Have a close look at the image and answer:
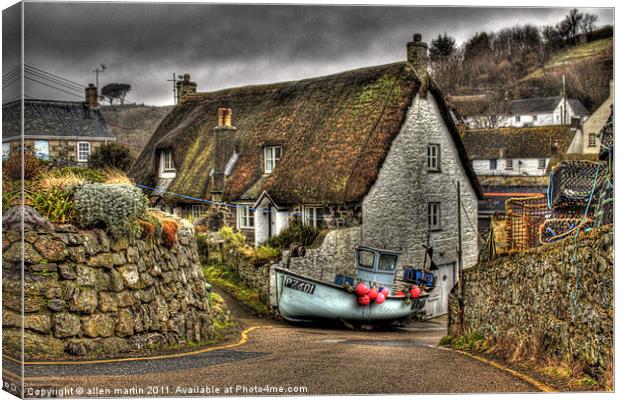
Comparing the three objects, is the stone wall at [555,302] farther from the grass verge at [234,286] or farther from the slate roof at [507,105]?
the grass verge at [234,286]

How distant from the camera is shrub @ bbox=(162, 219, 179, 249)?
12.3 meters

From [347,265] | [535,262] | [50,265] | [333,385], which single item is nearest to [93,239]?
[50,265]

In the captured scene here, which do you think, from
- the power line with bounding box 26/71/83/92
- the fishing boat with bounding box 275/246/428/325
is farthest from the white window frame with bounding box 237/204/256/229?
the power line with bounding box 26/71/83/92

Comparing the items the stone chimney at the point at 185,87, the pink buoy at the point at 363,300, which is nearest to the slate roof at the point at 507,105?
the pink buoy at the point at 363,300

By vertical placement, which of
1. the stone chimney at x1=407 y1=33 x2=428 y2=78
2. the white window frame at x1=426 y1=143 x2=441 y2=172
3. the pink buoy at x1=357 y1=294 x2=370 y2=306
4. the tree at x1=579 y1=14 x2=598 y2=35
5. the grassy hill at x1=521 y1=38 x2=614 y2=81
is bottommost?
the pink buoy at x1=357 y1=294 x2=370 y2=306

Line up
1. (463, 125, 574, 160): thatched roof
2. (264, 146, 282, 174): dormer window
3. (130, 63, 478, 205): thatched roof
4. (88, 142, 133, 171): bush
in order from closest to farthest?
1. (88, 142, 133, 171): bush
2. (463, 125, 574, 160): thatched roof
3. (130, 63, 478, 205): thatched roof
4. (264, 146, 282, 174): dormer window

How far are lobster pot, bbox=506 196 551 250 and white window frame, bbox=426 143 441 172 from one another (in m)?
1.99

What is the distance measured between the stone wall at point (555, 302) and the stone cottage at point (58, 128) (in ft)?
20.7

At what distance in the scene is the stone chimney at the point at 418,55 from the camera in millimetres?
11938

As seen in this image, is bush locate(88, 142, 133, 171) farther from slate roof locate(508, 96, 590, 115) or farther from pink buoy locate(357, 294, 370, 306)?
slate roof locate(508, 96, 590, 115)

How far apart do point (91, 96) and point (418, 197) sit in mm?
5705

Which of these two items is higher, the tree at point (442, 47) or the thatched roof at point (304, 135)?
the tree at point (442, 47)

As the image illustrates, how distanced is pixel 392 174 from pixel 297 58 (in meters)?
3.39

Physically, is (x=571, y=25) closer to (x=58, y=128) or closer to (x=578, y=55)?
(x=578, y=55)
